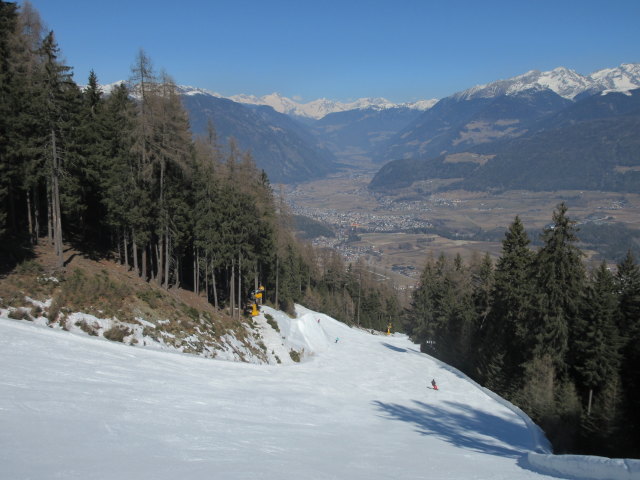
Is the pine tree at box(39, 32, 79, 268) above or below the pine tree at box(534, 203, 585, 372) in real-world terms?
above

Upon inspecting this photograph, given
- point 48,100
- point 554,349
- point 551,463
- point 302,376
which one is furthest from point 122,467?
point 554,349

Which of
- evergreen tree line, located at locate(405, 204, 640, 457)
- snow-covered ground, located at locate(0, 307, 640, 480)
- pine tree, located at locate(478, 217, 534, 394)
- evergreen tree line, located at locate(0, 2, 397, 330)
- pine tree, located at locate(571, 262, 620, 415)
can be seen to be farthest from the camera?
pine tree, located at locate(478, 217, 534, 394)

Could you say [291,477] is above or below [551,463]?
above

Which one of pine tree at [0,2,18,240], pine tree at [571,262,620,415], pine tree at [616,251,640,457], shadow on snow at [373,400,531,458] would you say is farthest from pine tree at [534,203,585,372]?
pine tree at [0,2,18,240]

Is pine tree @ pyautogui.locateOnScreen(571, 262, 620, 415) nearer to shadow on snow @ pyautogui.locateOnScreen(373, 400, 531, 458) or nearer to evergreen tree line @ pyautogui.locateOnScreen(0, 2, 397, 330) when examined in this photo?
shadow on snow @ pyautogui.locateOnScreen(373, 400, 531, 458)

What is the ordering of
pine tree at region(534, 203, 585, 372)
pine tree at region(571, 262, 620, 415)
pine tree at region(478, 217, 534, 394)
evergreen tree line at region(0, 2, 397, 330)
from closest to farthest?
evergreen tree line at region(0, 2, 397, 330)
pine tree at region(571, 262, 620, 415)
pine tree at region(534, 203, 585, 372)
pine tree at region(478, 217, 534, 394)

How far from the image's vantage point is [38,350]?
13.5 meters

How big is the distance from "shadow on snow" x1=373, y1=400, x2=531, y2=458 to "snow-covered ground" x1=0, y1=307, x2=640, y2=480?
0.10 m

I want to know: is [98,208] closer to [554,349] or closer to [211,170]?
[211,170]

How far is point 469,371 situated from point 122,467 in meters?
37.1

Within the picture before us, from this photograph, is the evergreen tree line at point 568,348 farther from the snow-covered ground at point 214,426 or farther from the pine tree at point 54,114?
the pine tree at point 54,114

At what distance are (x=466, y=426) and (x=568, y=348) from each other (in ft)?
45.8

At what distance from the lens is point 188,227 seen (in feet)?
107

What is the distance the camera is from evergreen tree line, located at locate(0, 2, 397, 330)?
74.5 feet
